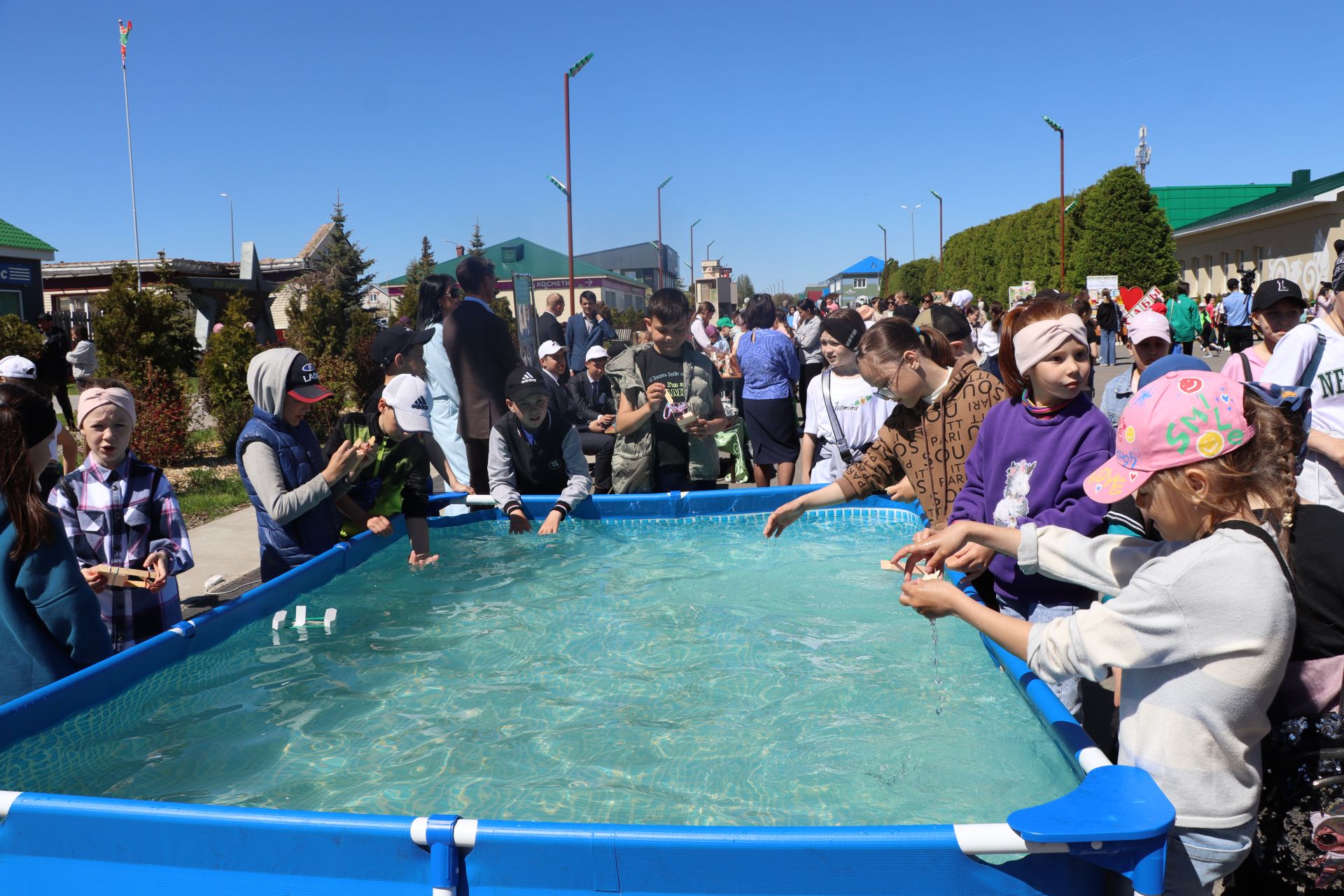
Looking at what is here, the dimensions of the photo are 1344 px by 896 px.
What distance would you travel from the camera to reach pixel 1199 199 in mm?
52594

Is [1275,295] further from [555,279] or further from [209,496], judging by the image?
A: [555,279]

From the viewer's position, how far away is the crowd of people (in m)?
1.92

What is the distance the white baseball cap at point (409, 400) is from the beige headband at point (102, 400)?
1951 mm

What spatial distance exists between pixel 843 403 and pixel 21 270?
31495mm

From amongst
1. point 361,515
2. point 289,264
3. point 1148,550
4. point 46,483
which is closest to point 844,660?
point 1148,550

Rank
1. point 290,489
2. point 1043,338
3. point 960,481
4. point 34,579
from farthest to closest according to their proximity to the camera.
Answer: point 290,489, point 960,481, point 1043,338, point 34,579

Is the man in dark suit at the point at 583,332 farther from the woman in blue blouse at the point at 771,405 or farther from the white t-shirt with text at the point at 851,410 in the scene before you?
the white t-shirt with text at the point at 851,410

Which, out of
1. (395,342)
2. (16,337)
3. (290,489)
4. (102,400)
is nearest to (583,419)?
(395,342)

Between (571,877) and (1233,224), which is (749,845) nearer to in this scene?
(571,877)

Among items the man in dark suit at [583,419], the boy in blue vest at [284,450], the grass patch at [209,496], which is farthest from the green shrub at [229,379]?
the boy in blue vest at [284,450]

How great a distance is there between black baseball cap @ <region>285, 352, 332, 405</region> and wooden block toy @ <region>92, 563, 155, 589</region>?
1.04 meters

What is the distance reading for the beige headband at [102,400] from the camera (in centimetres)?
Result: 354

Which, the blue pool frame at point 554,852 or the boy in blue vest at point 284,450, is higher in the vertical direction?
the boy in blue vest at point 284,450

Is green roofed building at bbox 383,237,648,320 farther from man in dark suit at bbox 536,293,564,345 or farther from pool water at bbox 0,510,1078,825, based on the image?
pool water at bbox 0,510,1078,825
